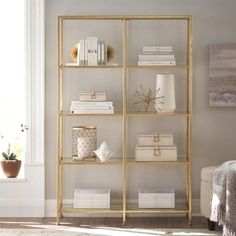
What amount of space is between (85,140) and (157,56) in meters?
0.93

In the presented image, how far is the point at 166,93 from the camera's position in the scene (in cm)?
555

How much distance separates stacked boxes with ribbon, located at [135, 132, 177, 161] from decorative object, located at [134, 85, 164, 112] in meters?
0.25

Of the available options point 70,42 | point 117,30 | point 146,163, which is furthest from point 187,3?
point 146,163

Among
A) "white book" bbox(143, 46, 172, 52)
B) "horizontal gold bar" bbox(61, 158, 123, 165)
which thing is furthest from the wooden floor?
"white book" bbox(143, 46, 172, 52)

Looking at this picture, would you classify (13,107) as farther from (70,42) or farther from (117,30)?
(117,30)

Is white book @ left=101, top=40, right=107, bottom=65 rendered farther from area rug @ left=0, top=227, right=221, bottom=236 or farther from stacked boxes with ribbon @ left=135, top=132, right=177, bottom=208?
area rug @ left=0, top=227, right=221, bottom=236

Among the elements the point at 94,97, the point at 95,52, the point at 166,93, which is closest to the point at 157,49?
the point at 166,93

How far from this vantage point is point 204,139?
5.90m

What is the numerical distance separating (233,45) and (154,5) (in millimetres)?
777

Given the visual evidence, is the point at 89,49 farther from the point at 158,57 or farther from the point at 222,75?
the point at 222,75

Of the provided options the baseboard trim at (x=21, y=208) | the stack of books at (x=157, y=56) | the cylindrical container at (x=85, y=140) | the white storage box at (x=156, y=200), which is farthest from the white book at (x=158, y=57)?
the baseboard trim at (x=21, y=208)

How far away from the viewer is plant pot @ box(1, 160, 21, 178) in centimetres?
584

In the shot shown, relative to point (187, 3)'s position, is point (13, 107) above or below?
below

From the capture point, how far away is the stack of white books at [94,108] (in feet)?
18.1
